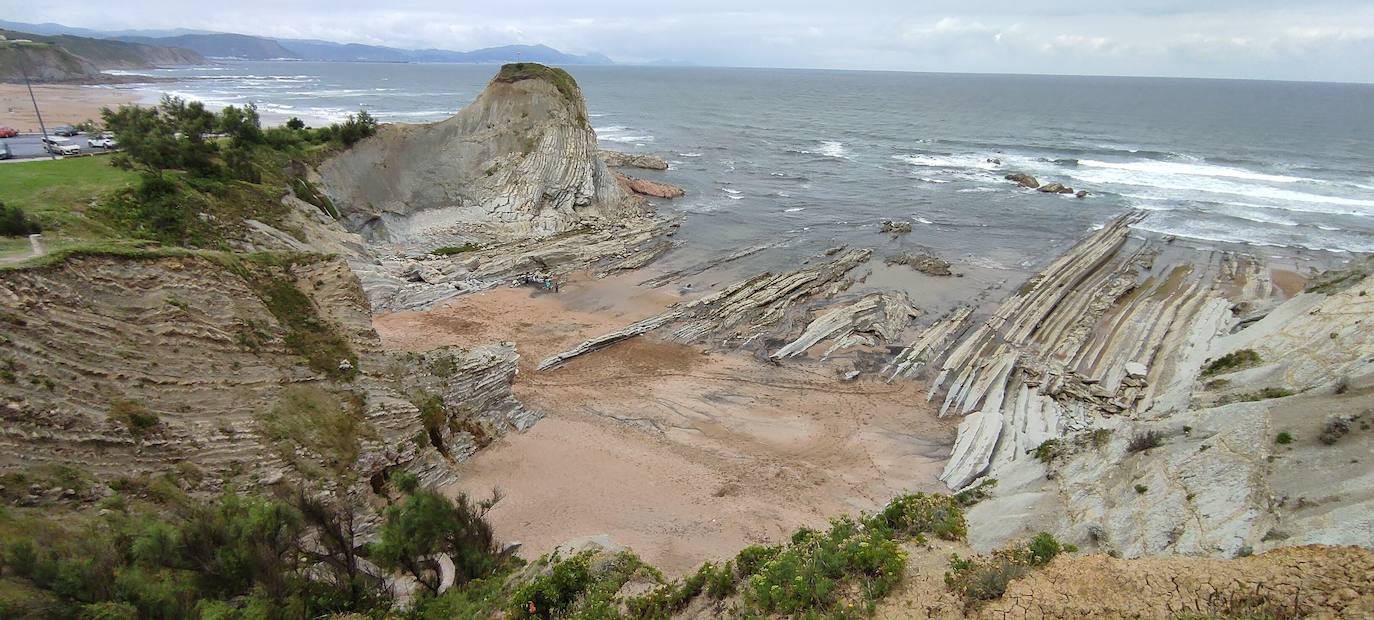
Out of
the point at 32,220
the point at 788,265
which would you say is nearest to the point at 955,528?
the point at 32,220

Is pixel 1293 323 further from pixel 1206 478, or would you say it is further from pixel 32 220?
pixel 32 220

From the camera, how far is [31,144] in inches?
1738

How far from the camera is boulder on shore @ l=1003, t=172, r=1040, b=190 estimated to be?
208ft

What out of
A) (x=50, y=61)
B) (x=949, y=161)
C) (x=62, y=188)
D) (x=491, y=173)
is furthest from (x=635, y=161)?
(x=50, y=61)

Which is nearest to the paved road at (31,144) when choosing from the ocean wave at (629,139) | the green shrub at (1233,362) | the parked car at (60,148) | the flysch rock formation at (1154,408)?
the parked car at (60,148)

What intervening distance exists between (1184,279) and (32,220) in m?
52.2

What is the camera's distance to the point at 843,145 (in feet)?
294

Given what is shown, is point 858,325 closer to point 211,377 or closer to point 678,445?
point 678,445

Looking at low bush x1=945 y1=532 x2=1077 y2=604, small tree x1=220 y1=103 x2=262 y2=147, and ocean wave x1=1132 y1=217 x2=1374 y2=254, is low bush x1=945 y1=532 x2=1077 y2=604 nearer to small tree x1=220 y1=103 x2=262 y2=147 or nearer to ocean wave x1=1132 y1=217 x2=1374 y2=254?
small tree x1=220 y1=103 x2=262 y2=147

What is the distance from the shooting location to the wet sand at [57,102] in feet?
218

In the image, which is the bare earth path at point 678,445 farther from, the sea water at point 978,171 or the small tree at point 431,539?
the sea water at point 978,171

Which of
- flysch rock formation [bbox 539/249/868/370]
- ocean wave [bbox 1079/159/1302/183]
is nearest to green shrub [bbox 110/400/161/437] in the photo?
flysch rock formation [bbox 539/249/868/370]

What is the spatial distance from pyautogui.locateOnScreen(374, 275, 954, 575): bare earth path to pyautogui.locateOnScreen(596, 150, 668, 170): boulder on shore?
39.4m

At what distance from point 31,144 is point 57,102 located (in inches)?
2592
